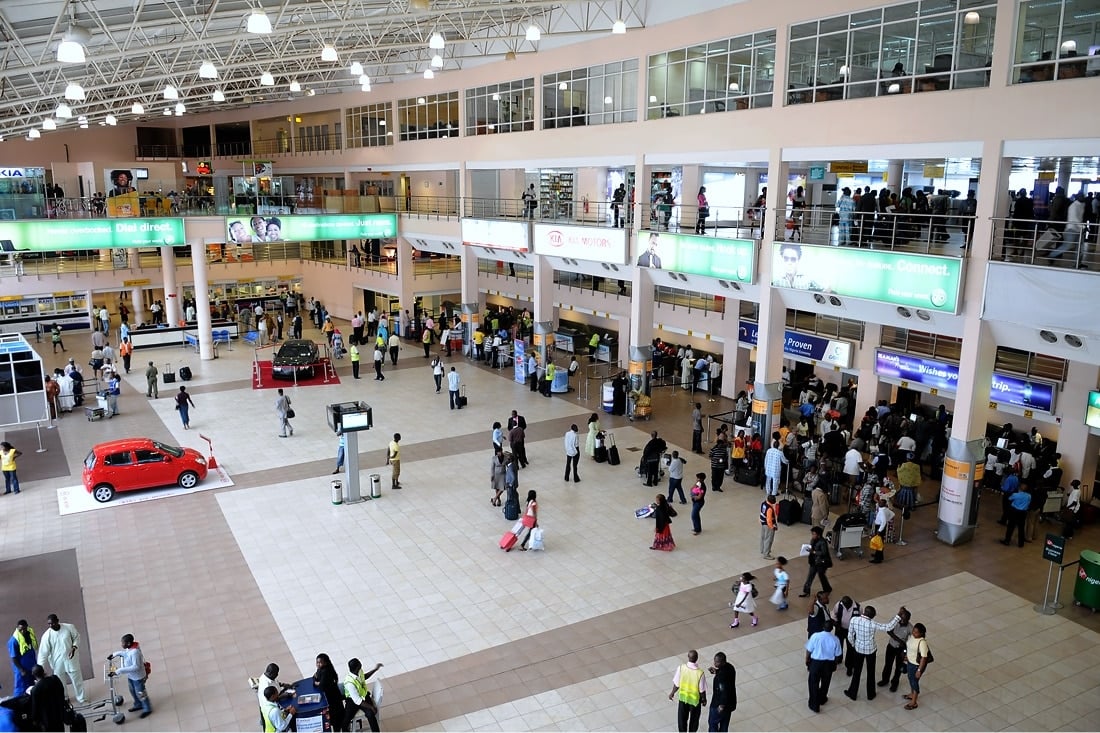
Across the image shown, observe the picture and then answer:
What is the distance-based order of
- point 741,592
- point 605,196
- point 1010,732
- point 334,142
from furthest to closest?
point 334,142 < point 605,196 < point 741,592 < point 1010,732

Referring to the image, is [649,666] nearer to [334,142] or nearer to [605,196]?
[605,196]

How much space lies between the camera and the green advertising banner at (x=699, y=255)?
1952 centimetres

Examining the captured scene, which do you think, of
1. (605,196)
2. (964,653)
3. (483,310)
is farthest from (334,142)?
(964,653)

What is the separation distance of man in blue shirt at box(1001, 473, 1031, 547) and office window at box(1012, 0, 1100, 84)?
7493 mm

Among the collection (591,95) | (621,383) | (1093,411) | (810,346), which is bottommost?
(621,383)

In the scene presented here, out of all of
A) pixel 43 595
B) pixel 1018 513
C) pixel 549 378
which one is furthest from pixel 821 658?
pixel 549 378

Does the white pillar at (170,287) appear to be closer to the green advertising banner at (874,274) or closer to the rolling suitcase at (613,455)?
the rolling suitcase at (613,455)

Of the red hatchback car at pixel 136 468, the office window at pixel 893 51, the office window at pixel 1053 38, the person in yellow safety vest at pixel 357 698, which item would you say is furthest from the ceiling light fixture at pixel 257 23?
the office window at pixel 1053 38

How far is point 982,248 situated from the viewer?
47.8ft

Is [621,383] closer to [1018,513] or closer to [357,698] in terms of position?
[1018,513]

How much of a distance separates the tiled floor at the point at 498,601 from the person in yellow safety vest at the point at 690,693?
0.66 meters

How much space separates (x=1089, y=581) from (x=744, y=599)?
584cm

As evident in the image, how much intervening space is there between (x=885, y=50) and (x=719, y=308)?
10.7m

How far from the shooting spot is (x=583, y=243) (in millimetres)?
25062
